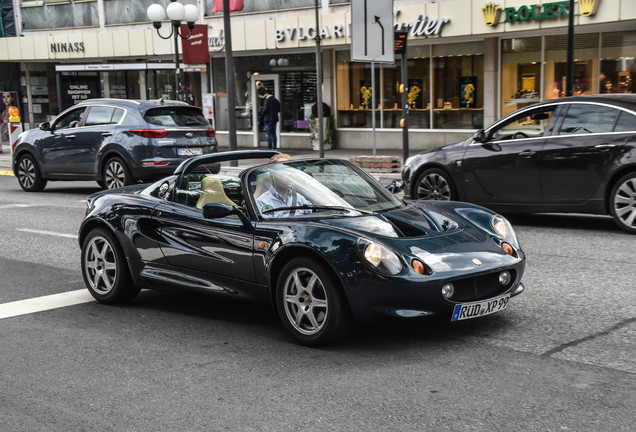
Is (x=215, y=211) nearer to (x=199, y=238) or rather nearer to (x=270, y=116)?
(x=199, y=238)

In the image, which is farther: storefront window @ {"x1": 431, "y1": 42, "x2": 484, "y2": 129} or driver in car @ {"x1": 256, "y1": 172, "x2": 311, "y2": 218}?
storefront window @ {"x1": 431, "y1": 42, "x2": 484, "y2": 129}

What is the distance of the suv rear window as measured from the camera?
1549cm

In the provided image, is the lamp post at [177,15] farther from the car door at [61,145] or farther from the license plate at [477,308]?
the license plate at [477,308]

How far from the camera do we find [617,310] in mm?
6254

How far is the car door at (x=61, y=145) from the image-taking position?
53.7 feet

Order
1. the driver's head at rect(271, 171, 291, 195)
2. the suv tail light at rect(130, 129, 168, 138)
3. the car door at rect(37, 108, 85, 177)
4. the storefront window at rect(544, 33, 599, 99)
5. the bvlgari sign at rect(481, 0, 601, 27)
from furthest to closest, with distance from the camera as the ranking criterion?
the storefront window at rect(544, 33, 599, 99) < the bvlgari sign at rect(481, 0, 601, 27) < the car door at rect(37, 108, 85, 177) < the suv tail light at rect(130, 129, 168, 138) < the driver's head at rect(271, 171, 291, 195)

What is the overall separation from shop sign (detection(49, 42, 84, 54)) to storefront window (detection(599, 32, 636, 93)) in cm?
2079

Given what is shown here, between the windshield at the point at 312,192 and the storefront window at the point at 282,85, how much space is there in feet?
69.2

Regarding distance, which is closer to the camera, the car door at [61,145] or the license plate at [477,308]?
the license plate at [477,308]

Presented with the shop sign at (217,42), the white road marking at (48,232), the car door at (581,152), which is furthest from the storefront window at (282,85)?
the car door at (581,152)

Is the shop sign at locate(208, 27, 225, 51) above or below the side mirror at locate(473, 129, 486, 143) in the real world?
above

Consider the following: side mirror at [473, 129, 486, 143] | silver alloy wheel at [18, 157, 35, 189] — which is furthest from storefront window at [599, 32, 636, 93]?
silver alloy wheel at [18, 157, 35, 189]

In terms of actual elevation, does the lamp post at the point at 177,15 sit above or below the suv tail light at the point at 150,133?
above

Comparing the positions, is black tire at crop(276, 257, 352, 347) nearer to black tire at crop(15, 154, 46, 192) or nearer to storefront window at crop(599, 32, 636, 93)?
black tire at crop(15, 154, 46, 192)
